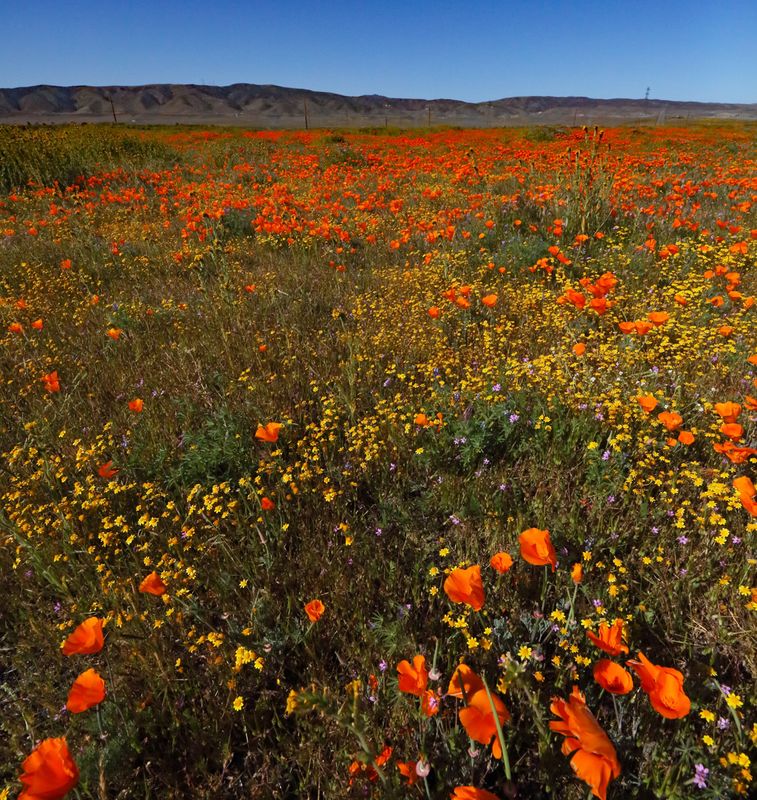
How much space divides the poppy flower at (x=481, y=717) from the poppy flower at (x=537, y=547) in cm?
42

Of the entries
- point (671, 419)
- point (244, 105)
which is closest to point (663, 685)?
point (671, 419)

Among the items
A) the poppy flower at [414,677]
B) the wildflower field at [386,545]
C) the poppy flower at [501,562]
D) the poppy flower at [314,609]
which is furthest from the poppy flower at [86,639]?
the poppy flower at [501,562]

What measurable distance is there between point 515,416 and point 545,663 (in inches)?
45.2

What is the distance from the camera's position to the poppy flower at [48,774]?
103 centimetres

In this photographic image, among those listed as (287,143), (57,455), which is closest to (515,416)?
(57,455)

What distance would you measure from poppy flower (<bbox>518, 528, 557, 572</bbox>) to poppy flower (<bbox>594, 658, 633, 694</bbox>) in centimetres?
28

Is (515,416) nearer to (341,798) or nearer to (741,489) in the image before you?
(741,489)

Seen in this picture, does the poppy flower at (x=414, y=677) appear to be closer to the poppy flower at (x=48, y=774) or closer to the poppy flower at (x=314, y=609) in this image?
the poppy flower at (x=314, y=609)

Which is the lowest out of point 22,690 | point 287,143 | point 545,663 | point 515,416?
point 22,690

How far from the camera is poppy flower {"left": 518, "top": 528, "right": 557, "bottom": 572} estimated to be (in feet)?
4.70

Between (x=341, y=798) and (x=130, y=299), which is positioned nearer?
(x=341, y=798)

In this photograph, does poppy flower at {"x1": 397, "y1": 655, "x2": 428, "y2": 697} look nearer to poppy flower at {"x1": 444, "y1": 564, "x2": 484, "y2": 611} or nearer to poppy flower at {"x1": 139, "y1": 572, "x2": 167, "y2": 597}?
poppy flower at {"x1": 444, "y1": 564, "x2": 484, "y2": 611}

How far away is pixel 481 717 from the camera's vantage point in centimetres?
115

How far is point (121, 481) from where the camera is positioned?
252cm
